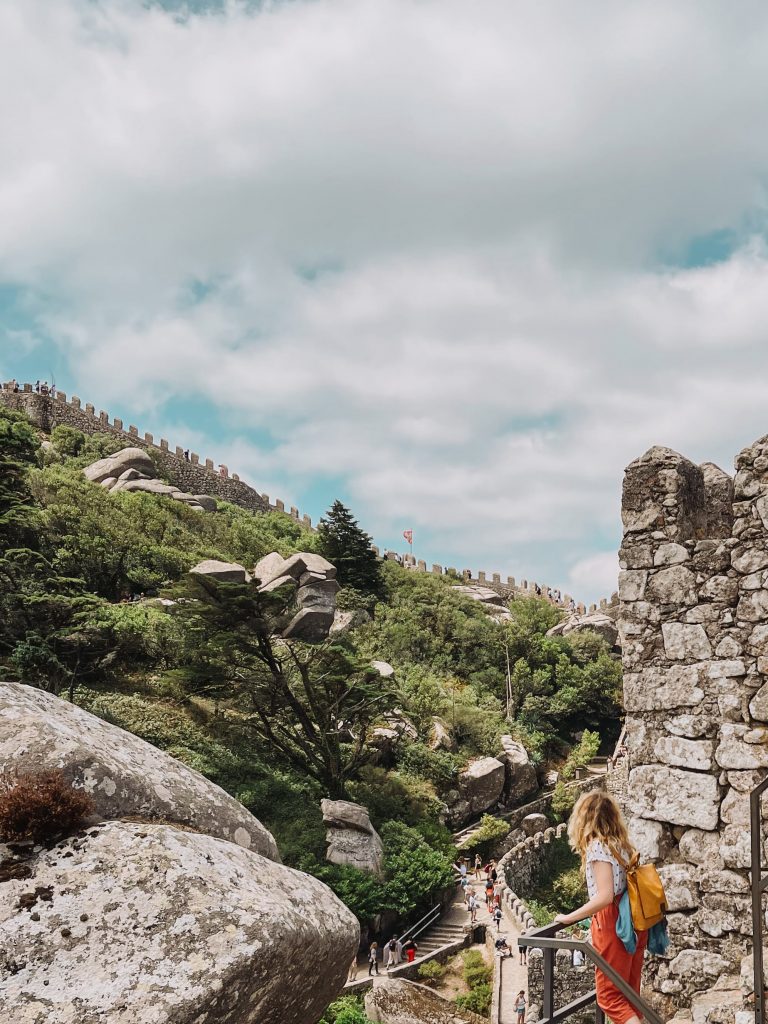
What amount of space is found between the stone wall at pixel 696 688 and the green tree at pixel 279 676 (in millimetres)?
15270

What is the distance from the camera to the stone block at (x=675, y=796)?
4.88 meters

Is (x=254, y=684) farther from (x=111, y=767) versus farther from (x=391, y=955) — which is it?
(x=111, y=767)

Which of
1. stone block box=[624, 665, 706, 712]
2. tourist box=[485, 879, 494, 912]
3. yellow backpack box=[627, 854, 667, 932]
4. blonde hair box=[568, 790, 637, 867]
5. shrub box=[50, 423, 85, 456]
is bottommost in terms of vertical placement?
tourist box=[485, 879, 494, 912]

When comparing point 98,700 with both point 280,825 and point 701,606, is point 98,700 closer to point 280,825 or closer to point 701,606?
point 280,825

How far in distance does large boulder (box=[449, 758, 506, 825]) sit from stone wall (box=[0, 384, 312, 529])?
1087 inches

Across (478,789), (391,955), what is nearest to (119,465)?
(478,789)

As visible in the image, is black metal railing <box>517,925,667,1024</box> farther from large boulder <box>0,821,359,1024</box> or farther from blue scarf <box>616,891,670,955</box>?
large boulder <box>0,821,359,1024</box>

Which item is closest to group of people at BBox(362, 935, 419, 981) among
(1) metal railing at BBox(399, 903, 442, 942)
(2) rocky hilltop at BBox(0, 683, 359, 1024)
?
(1) metal railing at BBox(399, 903, 442, 942)

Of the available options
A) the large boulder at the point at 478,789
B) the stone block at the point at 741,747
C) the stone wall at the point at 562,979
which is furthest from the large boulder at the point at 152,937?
the large boulder at the point at 478,789

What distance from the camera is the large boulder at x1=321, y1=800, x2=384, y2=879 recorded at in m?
18.6

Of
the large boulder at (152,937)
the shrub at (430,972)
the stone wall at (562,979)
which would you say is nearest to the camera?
the large boulder at (152,937)

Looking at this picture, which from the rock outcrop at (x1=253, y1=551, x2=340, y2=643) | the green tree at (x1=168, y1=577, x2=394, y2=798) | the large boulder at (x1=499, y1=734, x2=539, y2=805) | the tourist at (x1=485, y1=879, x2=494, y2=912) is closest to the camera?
the green tree at (x1=168, y1=577, x2=394, y2=798)

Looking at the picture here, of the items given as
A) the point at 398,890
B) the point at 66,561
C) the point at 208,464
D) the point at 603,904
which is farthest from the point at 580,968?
the point at 208,464

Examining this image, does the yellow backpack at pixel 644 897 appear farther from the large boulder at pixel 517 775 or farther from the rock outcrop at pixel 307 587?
the rock outcrop at pixel 307 587
